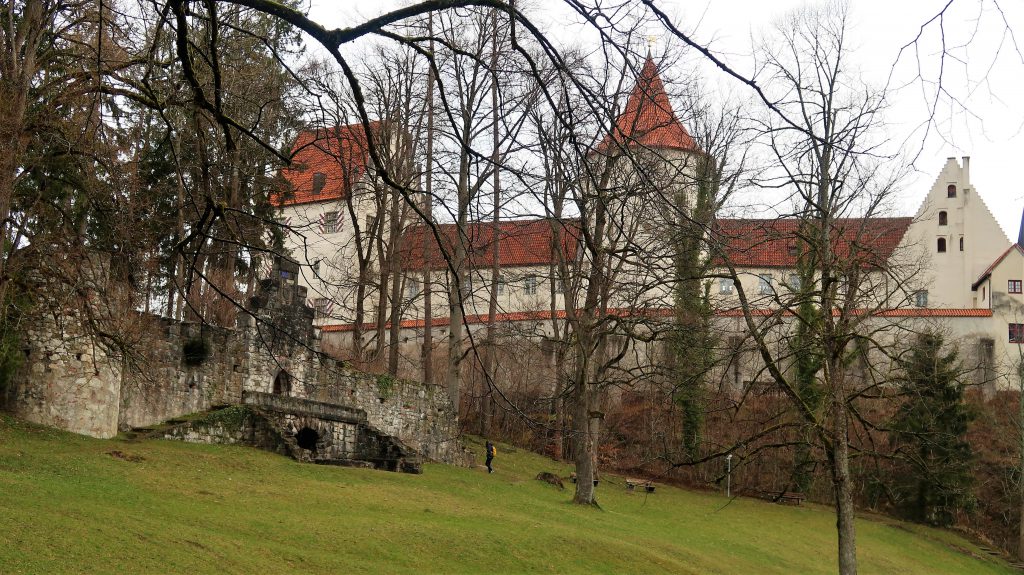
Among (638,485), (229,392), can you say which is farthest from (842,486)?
(638,485)

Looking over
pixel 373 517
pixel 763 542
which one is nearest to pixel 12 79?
pixel 373 517

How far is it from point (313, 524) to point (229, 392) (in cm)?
904

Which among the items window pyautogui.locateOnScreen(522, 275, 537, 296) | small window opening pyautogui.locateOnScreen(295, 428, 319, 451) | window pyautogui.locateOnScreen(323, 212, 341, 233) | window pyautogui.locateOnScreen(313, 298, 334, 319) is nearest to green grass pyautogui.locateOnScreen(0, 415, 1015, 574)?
small window opening pyautogui.locateOnScreen(295, 428, 319, 451)

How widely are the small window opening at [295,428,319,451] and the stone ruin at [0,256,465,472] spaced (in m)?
0.03

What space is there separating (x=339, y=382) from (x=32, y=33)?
14.8 metres

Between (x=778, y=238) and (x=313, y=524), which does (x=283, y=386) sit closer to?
(x=313, y=524)

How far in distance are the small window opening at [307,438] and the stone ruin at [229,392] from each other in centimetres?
3

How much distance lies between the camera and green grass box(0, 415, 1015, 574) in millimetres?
10328

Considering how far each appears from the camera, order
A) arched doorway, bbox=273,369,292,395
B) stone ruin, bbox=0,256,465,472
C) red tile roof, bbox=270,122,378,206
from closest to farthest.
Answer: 1. red tile roof, bbox=270,122,378,206
2. stone ruin, bbox=0,256,465,472
3. arched doorway, bbox=273,369,292,395

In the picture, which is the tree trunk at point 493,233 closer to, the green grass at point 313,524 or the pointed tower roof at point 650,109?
the pointed tower roof at point 650,109

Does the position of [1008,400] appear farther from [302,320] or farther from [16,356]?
[16,356]

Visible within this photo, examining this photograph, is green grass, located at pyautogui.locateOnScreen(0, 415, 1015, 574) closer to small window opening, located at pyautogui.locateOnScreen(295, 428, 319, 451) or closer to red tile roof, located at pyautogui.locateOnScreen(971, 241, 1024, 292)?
small window opening, located at pyautogui.locateOnScreen(295, 428, 319, 451)

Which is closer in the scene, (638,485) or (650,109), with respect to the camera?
(650,109)

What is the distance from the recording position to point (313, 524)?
13617 millimetres
